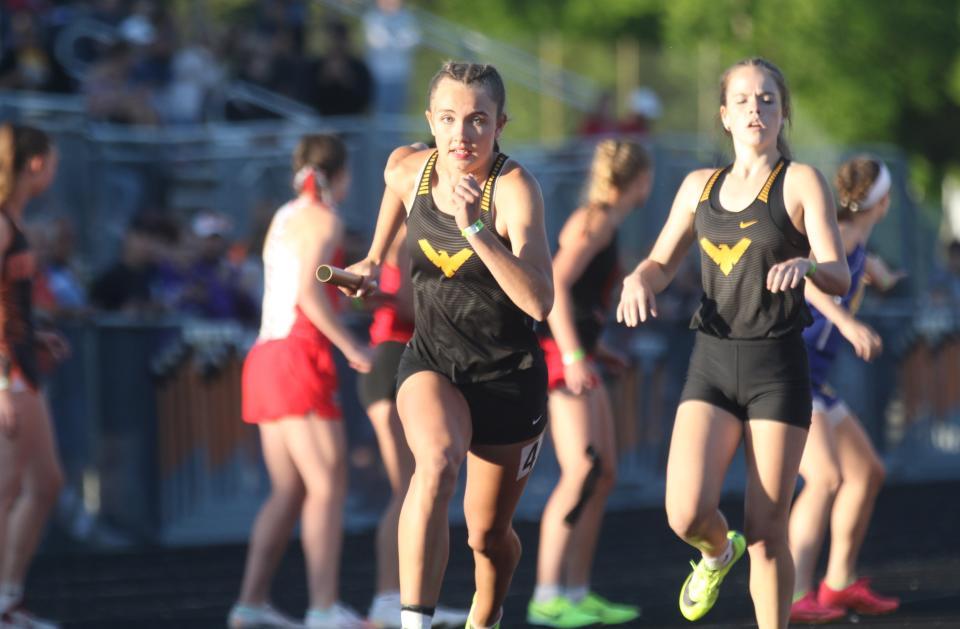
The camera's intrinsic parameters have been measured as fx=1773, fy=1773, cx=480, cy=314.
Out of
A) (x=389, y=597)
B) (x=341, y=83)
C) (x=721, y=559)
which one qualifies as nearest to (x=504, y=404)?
(x=721, y=559)

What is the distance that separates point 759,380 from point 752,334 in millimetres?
174

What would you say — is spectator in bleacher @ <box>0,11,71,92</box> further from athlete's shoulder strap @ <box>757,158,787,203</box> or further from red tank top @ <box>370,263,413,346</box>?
athlete's shoulder strap @ <box>757,158,787,203</box>

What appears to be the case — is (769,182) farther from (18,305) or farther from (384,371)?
(18,305)

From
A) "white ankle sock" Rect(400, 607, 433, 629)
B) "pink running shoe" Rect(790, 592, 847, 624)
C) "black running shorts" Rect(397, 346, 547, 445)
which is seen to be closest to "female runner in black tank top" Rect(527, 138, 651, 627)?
"pink running shoe" Rect(790, 592, 847, 624)

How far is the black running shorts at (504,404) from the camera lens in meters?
6.21

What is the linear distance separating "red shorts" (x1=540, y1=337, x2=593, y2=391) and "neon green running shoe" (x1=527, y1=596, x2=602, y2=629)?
102 cm

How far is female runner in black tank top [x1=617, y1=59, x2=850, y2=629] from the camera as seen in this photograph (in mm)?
6293

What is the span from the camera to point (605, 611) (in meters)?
8.56

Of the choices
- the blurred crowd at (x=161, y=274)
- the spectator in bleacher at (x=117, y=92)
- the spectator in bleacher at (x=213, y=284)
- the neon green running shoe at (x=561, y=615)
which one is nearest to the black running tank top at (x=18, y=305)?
the neon green running shoe at (x=561, y=615)

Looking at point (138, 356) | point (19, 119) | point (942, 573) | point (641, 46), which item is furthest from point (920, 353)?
point (641, 46)

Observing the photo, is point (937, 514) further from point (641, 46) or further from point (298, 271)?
point (641, 46)

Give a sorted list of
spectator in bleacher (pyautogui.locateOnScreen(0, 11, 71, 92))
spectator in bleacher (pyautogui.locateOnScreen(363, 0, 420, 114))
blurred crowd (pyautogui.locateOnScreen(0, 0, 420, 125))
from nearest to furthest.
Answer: spectator in bleacher (pyautogui.locateOnScreen(0, 11, 71, 92))
blurred crowd (pyautogui.locateOnScreen(0, 0, 420, 125))
spectator in bleacher (pyautogui.locateOnScreen(363, 0, 420, 114))

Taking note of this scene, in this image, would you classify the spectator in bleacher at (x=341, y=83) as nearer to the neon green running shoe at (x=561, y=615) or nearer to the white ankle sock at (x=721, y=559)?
the neon green running shoe at (x=561, y=615)

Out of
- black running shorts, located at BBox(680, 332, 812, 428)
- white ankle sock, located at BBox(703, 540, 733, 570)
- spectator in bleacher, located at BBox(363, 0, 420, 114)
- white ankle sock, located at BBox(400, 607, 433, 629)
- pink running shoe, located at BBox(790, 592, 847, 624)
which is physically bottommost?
pink running shoe, located at BBox(790, 592, 847, 624)
